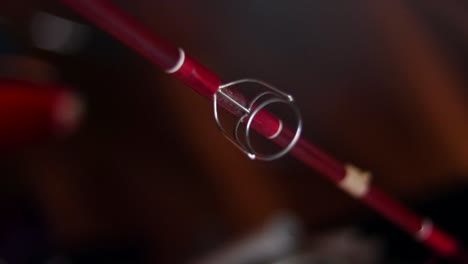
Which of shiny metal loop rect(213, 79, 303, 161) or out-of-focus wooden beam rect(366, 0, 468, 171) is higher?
out-of-focus wooden beam rect(366, 0, 468, 171)

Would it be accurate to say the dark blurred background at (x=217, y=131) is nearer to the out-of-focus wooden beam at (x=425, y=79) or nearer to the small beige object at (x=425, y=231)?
the out-of-focus wooden beam at (x=425, y=79)

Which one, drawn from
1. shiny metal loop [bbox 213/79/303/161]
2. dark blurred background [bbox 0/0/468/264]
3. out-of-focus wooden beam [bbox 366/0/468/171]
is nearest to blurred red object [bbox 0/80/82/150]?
dark blurred background [bbox 0/0/468/264]

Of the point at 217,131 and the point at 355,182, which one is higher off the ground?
the point at 217,131

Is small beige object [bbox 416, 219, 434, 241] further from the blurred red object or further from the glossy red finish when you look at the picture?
the blurred red object

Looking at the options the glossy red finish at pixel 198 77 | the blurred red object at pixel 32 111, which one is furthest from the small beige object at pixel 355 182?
the blurred red object at pixel 32 111

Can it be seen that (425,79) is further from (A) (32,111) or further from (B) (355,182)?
(A) (32,111)

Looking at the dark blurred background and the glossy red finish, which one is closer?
the glossy red finish

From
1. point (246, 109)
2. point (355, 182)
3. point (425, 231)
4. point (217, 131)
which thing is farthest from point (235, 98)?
point (217, 131)
